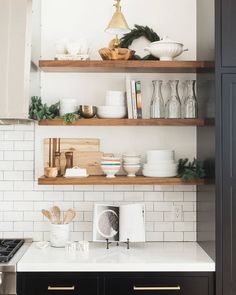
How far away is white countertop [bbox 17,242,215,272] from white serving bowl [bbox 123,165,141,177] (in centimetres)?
49

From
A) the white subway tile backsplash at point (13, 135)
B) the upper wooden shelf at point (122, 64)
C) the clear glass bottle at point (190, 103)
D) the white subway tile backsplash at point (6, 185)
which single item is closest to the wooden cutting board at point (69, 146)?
the white subway tile backsplash at point (13, 135)

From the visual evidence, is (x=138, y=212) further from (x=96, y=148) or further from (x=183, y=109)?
(x=183, y=109)

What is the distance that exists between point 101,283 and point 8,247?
69 centimetres

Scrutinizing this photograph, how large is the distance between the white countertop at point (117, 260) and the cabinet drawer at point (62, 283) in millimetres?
42

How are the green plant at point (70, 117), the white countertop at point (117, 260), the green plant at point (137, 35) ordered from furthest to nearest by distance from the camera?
the green plant at point (137, 35) < the green plant at point (70, 117) < the white countertop at point (117, 260)

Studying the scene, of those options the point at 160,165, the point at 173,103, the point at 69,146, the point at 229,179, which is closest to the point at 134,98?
the point at 173,103

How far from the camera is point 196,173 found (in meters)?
2.90

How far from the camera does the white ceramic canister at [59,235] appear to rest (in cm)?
293

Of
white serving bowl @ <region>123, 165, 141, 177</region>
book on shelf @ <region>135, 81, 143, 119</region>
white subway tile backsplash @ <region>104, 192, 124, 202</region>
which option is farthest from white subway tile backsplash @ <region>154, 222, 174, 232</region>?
book on shelf @ <region>135, 81, 143, 119</region>

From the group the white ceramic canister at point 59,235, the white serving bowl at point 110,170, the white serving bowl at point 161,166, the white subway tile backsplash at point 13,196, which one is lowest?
the white ceramic canister at point 59,235

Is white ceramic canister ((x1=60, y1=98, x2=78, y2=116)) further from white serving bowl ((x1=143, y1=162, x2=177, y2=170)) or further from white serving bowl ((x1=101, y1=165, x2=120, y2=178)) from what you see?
white serving bowl ((x1=143, y1=162, x2=177, y2=170))

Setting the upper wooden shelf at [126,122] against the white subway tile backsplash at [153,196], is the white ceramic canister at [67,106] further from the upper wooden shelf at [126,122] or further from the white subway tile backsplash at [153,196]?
the white subway tile backsplash at [153,196]

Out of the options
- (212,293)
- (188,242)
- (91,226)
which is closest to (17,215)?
(91,226)

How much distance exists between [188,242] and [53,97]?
4.63ft
